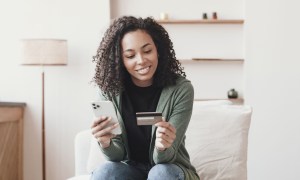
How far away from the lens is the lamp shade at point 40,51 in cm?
290

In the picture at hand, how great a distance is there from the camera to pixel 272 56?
323 cm

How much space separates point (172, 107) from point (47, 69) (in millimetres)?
1930

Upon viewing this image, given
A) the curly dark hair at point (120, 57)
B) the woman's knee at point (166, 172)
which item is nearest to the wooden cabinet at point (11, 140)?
the curly dark hair at point (120, 57)

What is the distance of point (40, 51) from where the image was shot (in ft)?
9.51

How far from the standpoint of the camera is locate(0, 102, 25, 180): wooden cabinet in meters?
2.88

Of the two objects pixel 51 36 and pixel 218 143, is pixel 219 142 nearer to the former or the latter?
pixel 218 143

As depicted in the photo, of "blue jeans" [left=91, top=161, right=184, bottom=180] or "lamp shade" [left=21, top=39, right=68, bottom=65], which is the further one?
"lamp shade" [left=21, top=39, right=68, bottom=65]

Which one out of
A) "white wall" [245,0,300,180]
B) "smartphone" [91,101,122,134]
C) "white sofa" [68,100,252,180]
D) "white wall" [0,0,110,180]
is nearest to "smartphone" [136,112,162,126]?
"smartphone" [91,101,122,134]

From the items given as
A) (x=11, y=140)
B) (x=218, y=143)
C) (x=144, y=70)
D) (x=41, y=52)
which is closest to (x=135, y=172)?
(x=144, y=70)

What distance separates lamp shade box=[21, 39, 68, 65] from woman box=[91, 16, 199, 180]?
4.55 ft

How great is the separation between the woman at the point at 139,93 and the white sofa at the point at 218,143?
0.28 meters

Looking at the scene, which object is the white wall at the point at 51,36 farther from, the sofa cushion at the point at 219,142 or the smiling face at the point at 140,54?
the smiling face at the point at 140,54

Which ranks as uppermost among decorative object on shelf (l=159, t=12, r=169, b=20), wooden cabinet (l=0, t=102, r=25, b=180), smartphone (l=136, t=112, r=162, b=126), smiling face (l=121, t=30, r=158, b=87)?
decorative object on shelf (l=159, t=12, r=169, b=20)

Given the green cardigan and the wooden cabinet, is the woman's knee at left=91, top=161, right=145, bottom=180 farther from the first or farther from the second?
the wooden cabinet
